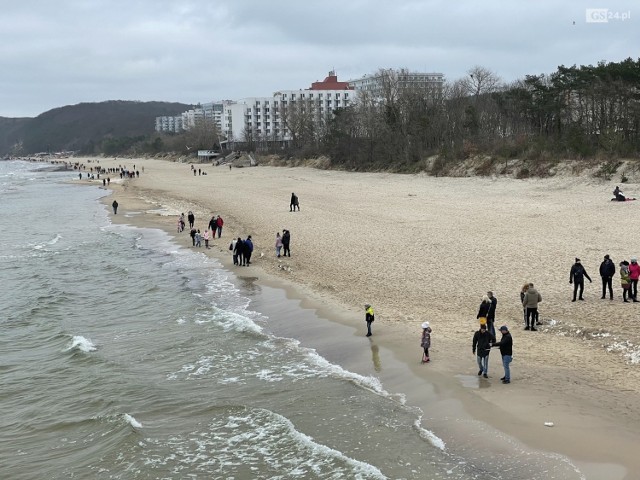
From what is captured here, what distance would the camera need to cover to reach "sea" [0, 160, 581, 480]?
938 centimetres

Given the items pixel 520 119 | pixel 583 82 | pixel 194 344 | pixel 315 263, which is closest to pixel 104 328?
pixel 194 344

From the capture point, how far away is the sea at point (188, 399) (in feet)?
30.8

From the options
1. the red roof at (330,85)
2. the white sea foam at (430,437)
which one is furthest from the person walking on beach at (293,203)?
the red roof at (330,85)

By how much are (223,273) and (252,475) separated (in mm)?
14879

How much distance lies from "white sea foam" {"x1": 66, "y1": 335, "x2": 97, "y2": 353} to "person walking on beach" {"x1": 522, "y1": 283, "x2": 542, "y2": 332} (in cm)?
1080

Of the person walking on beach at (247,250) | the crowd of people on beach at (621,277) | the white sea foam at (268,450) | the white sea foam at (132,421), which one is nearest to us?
the white sea foam at (268,450)

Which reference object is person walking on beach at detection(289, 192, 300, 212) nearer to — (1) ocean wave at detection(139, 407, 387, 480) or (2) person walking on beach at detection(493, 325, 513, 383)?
(2) person walking on beach at detection(493, 325, 513, 383)

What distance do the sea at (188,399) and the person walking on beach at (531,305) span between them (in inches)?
167

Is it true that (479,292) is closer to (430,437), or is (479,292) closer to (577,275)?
(577,275)

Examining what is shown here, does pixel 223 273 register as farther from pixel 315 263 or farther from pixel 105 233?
pixel 105 233

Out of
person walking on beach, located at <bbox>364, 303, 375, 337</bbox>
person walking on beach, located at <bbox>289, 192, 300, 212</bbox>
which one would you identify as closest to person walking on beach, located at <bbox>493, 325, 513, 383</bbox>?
person walking on beach, located at <bbox>364, 303, 375, 337</bbox>

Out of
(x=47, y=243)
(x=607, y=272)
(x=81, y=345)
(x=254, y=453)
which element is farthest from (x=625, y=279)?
(x=47, y=243)

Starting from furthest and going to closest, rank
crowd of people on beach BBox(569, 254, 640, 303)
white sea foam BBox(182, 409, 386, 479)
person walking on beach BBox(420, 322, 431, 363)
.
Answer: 1. crowd of people on beach BBox(569, 254, 640, 303)
2. person walking on beach BBox(420, 322, 431, 363)
3. white sea foam BBox(182, 409, 386, 479)

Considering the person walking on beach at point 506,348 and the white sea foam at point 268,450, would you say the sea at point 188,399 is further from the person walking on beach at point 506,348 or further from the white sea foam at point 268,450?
the person walking on beach at point 506,348
